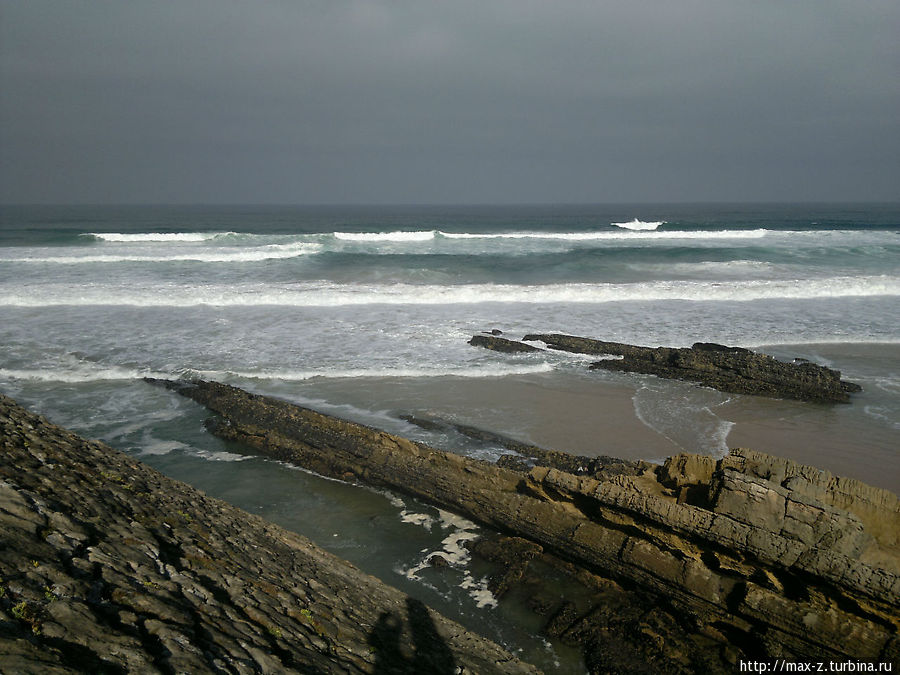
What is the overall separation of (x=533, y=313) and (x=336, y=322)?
6.93 m

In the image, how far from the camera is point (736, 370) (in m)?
11.8

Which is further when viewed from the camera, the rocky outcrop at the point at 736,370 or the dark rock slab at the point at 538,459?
the rocky outcrop at the point at 736,370

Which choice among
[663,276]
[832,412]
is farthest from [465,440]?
[663,276]

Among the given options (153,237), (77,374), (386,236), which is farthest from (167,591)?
A: (153,237)

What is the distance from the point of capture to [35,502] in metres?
3.74

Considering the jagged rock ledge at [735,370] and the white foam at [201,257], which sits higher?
the white foam at [201,257]

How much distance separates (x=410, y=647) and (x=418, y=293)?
19.1m

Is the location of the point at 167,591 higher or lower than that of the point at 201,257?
lower

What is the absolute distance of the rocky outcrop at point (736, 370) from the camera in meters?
11.1

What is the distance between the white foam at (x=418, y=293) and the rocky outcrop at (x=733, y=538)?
15869 mm

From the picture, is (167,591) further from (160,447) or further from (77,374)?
(77,374)

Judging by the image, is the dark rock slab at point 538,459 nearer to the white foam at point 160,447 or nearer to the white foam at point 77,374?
the white foam at point 160,447

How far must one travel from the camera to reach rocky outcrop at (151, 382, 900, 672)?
420cm

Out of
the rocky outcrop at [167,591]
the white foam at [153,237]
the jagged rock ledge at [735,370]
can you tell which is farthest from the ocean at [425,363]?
the white foam at [153,237]
